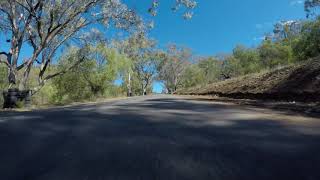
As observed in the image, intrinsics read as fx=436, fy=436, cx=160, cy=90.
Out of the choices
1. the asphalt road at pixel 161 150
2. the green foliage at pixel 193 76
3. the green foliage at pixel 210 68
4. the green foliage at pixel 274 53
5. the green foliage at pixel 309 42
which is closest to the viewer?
the asphalt road at pixel 161 150

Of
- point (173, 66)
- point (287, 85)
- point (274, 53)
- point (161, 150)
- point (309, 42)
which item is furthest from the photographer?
point (173, 66)

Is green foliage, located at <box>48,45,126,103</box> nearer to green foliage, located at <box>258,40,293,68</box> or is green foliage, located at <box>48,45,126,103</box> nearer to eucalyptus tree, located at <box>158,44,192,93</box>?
green foliage, located at <box>258,40,293,68</box>

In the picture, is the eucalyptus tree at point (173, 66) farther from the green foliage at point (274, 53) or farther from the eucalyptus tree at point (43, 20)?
the eucalyptus tree at point (43, 20)

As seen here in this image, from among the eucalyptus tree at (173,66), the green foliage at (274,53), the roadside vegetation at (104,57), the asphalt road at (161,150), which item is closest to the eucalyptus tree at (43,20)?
the roadside vegetation at (104,57)

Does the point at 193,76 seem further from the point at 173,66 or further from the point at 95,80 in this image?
the point at 95,80

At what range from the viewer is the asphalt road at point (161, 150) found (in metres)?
5.33

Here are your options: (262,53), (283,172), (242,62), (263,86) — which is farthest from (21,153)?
(242,62)

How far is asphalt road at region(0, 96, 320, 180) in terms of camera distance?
17.5ft

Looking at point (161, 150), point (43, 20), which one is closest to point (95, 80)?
point (43, 20)

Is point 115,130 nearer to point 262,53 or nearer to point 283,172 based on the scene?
point 283,172

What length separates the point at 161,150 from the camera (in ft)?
21.4

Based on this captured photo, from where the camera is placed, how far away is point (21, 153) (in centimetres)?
659

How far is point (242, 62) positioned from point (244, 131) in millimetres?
77176

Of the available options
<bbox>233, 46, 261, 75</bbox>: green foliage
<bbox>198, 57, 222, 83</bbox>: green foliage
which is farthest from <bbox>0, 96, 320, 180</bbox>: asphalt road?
<bbox>198, 57, 222, 83</bbox>: green foliage
